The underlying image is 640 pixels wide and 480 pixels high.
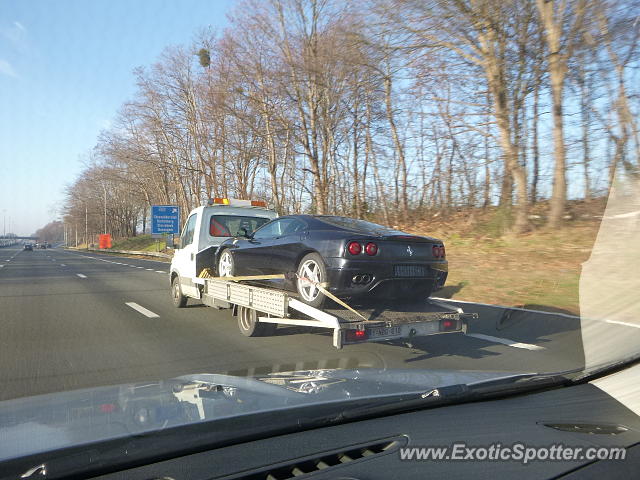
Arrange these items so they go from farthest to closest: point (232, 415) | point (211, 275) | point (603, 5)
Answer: point (603, 5)
point (211, 275)
point (232, 415)

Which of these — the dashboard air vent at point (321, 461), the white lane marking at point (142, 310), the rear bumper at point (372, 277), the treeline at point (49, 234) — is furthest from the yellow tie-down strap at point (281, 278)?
the treeline at point (49, 234)

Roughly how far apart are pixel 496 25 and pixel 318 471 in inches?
591

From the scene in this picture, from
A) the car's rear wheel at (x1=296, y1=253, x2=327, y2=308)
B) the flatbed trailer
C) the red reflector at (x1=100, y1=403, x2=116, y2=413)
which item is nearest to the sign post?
the flatbed trailer

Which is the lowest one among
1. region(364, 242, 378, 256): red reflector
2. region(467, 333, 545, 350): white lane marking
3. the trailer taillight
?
Answer: region(467, 333, 545, 350): white lane marking

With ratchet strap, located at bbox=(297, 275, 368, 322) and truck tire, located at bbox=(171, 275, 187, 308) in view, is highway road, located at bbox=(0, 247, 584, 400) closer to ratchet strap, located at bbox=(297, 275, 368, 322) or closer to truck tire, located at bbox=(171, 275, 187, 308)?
truck tire, located at bbox=(171, 275, 187, 308)

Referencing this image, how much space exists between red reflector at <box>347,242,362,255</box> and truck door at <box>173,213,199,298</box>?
14.0 feet

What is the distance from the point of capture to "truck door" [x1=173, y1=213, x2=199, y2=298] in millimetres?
9516

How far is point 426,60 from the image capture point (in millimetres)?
15633

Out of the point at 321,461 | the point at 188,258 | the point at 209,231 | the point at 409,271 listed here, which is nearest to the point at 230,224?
the point at 209,231

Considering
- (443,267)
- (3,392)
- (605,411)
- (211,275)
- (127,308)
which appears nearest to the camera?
(605,411)

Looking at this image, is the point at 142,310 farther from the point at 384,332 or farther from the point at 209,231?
the point at 384,332

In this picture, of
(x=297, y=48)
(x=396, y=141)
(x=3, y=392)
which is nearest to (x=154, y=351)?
(x=3, y=392)

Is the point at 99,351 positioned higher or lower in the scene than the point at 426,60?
lower

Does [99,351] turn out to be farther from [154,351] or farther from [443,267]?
[443,267]
